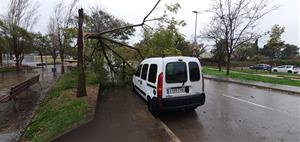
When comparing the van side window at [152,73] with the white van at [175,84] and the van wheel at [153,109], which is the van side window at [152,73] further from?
the van wheel at [153,109]

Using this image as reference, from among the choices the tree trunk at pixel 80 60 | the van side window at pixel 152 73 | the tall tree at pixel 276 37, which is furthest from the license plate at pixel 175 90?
the tall tree at pixel 276 37

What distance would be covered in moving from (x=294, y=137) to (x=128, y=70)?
333 inches

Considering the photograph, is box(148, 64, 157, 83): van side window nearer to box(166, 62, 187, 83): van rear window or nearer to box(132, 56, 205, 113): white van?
box(132, 56, 205, 113): white van

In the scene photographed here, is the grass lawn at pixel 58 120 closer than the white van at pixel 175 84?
Yes

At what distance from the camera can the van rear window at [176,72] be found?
604 centimetres

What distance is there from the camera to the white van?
5.97 m

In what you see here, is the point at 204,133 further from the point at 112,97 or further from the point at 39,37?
the point at 39,37

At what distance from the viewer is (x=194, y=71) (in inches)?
251

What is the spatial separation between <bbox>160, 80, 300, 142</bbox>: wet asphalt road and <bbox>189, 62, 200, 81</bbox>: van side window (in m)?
1.23

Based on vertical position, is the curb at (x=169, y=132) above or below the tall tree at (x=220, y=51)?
below

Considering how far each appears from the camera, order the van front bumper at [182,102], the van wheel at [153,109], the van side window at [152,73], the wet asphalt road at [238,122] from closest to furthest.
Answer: the wet asphalt road at [238,122] < the van front bumper at [182,102] < the van wheel at [153,109] < the van side window at [152,73]

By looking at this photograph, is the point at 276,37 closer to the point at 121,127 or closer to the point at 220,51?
the point at 220,51

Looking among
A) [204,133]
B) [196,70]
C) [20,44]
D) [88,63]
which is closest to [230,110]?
[196,70]

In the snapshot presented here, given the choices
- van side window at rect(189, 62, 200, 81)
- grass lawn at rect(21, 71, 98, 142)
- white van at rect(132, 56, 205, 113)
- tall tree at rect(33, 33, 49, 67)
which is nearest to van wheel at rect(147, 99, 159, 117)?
white van at rect(132, 56, 205, 113)
